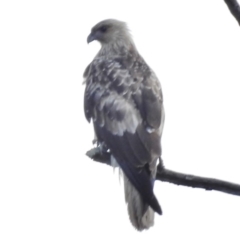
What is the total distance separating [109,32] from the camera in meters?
9.52

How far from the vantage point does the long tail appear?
627 cm

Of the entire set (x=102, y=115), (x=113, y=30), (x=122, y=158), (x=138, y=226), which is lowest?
(x=138, y=226)

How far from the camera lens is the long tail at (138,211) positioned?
6270 mm

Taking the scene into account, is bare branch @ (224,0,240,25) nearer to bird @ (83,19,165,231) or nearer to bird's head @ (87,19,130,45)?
bird @ (83,19,165,231)

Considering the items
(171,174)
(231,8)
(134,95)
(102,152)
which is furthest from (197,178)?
(134,95)

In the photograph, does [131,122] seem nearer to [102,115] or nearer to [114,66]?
[102,115]

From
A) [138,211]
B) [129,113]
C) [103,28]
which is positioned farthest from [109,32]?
[138,211]

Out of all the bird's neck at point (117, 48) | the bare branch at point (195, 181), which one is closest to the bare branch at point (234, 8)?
the bare branch at point (195, 181)

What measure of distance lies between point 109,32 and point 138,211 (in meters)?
3.72

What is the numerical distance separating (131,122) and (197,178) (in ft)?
6.33

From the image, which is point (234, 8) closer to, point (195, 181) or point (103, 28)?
point (195, 181)

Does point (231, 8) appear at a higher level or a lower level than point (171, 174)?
higher

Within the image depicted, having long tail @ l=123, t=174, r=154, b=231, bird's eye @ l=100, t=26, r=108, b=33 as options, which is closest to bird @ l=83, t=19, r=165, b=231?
long tail @ l=123, t=174, r=154, b=231

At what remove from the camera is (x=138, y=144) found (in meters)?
6.62
